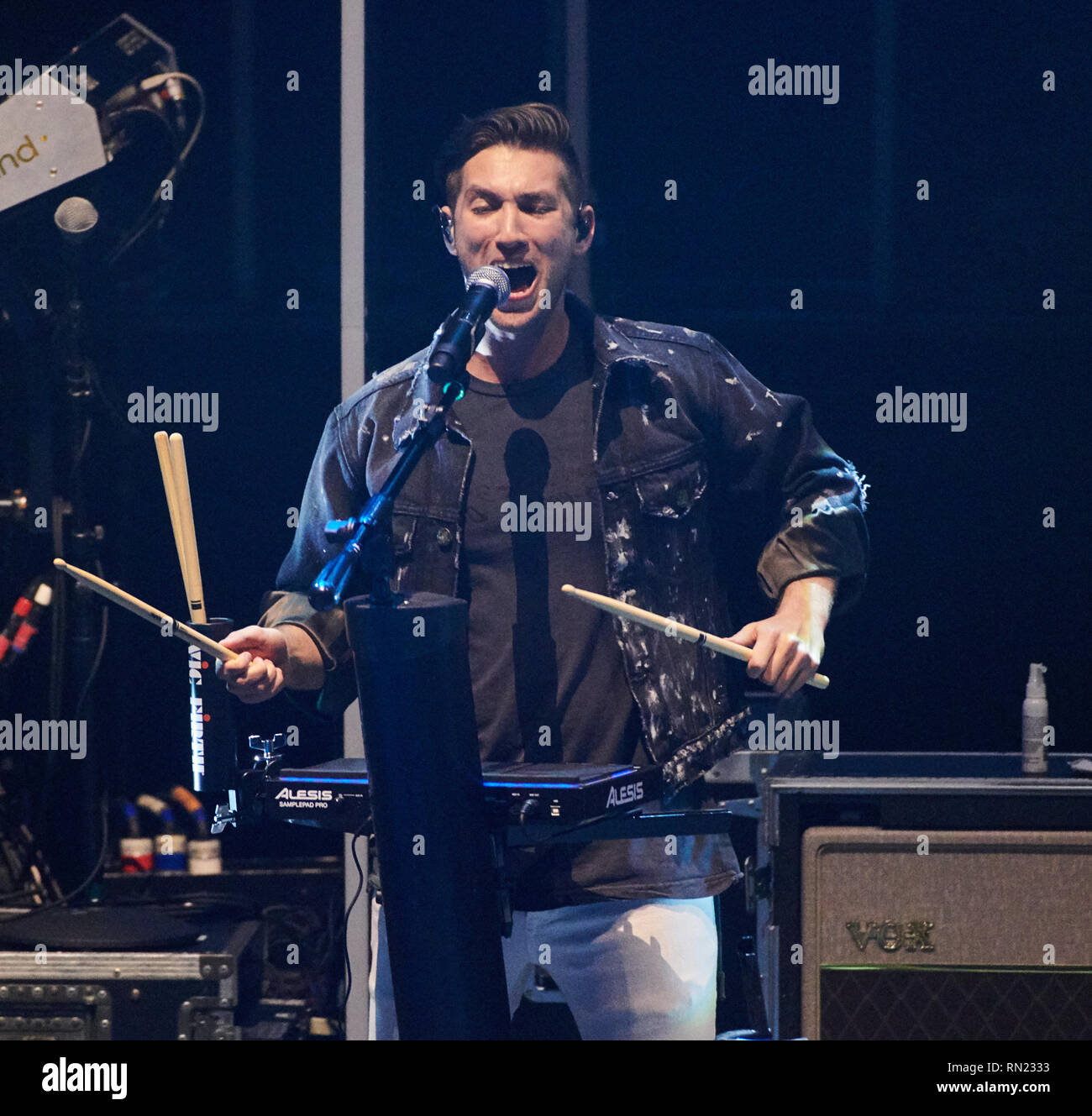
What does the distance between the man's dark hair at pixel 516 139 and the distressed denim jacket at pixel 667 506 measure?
0.24 m

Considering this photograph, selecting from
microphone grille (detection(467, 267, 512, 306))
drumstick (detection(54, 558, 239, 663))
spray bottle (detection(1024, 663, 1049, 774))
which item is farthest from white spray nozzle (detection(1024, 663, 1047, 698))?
drumstick (detection(54, 558, 239, 663))

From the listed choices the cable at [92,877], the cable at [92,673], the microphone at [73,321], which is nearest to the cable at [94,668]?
the cable at [92,673]

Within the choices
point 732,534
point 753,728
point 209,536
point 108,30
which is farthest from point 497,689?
point 108,30

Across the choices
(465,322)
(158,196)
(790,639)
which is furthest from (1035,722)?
(158,196)

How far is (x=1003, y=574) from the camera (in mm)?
2969

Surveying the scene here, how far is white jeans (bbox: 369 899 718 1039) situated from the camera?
2.16m

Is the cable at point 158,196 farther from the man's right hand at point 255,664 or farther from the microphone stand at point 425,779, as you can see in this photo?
the microphone stand at point 425,779

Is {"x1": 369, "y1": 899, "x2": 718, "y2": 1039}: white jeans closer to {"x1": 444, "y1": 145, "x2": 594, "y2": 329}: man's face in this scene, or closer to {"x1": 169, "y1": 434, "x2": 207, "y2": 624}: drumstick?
{"x1": 169, "y1": 434, "x2": 207, "y2": 624}: drumstick

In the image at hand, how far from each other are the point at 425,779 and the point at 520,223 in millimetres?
994

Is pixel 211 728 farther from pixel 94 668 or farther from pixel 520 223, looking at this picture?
pixel 520 223

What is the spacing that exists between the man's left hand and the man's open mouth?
2.12 feet

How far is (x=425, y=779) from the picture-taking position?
1902 millimetres
